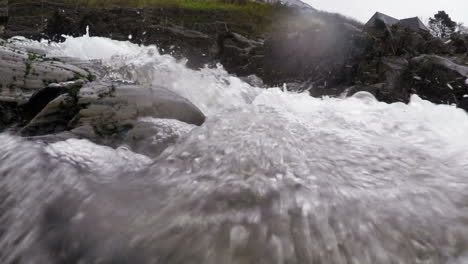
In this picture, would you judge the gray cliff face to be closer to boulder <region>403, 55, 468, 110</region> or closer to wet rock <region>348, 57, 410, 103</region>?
wet rock <region>348, 57, 410, 103</region>

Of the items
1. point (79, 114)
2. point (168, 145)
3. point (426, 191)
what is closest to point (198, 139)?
point (168, 145)

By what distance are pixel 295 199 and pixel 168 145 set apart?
58.5 inches

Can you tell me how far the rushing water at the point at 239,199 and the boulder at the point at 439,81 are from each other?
3853 millimetres

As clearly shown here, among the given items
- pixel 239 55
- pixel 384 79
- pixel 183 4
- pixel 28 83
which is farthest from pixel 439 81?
pixel 183 4

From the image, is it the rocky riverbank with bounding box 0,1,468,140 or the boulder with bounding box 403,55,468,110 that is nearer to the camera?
the rocky riverbank with bounding box 0,1,468,140

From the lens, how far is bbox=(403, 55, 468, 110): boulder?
21.4 ft

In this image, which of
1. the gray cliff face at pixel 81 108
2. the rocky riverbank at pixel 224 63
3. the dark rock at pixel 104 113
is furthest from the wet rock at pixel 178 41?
the dark rock at pixel 104 113

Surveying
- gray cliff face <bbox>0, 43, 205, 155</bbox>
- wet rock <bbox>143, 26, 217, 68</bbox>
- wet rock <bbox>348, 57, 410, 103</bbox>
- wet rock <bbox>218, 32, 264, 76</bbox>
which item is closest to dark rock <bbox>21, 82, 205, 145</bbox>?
gray cliff face <bbox>0, 43, 205, 155</bbox>

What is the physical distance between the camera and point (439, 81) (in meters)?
6.85

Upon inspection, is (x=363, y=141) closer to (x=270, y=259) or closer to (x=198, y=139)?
(x=198, y=139)

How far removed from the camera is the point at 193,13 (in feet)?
76.9

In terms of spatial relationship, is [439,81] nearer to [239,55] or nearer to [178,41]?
[239,55]

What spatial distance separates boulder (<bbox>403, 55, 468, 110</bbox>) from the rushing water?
12.6 ft

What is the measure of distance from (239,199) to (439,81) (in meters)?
6.79
